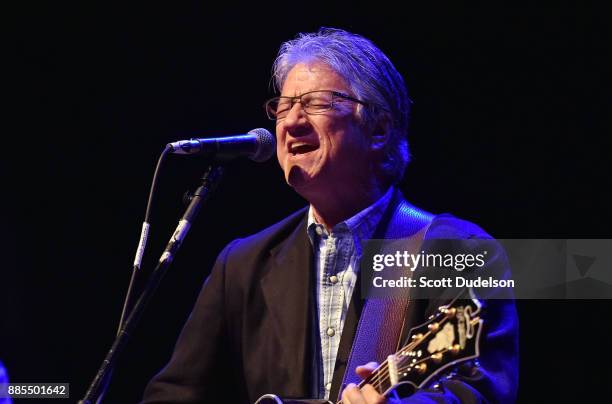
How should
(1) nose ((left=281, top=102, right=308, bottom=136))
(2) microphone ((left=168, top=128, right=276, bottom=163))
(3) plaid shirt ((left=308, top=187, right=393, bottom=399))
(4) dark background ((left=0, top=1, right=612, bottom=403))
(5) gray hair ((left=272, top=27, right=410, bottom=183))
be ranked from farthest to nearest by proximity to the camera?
1. (4) dark background ((left=0, top=1, right=612, bottom=403))
2. (5) gray hair ((left=272, top=27, right=410, bottom=183))
3. (1) nose ((left=281, top=102, right=308, bottom=136))
4. (3) plaid shirt ((left=308, top=187, right=393, bottom=399))
5. (2) microphone ((left=168, top=128, right=276, bottom=163))

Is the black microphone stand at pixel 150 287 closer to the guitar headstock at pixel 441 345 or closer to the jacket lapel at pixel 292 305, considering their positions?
the jacket lapel at pixel 292 305

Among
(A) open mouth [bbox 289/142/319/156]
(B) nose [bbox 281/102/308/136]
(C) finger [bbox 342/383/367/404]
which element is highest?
(B) nose [bbox 281/102/308/136]

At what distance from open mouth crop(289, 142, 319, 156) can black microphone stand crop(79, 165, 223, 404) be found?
38 centimetres

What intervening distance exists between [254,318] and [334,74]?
3.17 feet

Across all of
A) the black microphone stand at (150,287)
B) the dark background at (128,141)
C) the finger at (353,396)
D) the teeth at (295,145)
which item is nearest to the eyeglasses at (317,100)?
the teeth at (295,145)

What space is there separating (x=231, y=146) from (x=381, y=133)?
724mm

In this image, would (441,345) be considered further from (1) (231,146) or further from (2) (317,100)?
(2) (317,100)

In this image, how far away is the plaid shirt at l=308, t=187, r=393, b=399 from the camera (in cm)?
270

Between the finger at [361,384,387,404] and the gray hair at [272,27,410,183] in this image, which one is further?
the gray hair at [272,27,410,183]

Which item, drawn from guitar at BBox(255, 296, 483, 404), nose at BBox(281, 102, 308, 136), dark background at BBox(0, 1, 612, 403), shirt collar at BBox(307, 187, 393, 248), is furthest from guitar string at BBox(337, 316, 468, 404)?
dark background at BBox(0, 1, 612, 403)

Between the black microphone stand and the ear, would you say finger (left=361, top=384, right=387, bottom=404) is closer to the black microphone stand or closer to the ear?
the black microphone stand

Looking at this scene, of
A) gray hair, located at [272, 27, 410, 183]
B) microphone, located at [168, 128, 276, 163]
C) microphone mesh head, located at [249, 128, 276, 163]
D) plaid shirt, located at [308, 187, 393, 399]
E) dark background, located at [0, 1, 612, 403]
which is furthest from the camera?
dark background, located at [0, 1, 612, 403]

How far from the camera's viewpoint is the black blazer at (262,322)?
8.72 feet

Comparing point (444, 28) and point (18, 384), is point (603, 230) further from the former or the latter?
point (18, 384)
